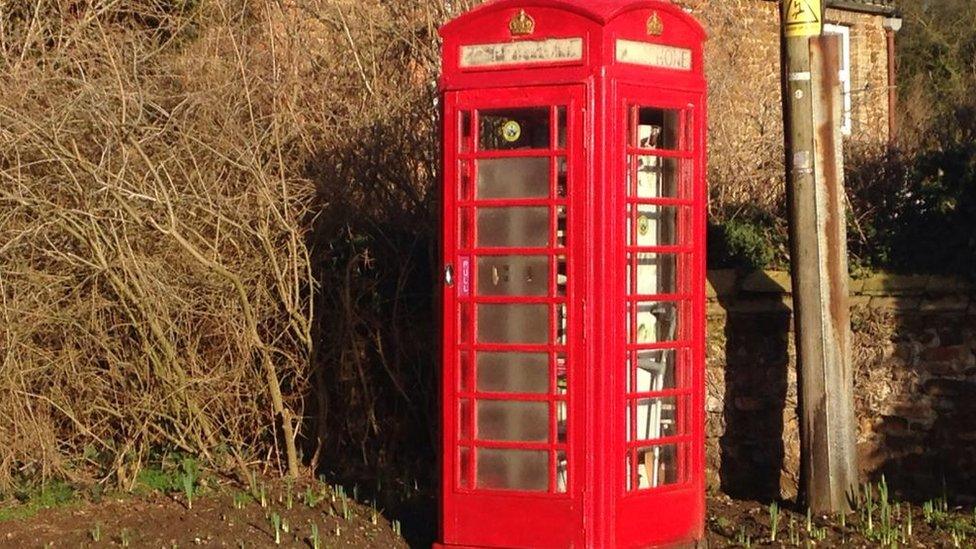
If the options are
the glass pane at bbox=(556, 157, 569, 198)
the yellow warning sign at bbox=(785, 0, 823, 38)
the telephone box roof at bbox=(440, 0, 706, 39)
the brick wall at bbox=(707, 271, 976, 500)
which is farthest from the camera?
the brick wall at bbox=(707, 271, 976, 500)

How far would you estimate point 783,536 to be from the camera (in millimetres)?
7699

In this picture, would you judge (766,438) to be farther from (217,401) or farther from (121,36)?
(121,36)

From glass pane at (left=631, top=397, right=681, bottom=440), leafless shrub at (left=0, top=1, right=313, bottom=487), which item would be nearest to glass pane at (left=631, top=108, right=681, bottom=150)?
glass pane at (left=631, top=397, right=681, bottom=440)

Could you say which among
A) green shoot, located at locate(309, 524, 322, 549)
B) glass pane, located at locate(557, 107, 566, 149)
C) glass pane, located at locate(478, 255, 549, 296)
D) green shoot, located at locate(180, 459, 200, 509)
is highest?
glass pane, located at locate(557, 107, 566, 149)

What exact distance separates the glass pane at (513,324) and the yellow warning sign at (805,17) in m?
2.40

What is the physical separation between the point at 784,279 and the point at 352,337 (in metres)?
2.83

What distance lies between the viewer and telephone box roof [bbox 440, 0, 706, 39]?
263 inches

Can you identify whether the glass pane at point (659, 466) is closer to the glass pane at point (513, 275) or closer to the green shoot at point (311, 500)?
the glass pane at point (513, 275)

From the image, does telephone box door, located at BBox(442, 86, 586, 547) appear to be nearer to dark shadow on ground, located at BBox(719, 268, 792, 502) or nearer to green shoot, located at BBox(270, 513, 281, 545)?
green shoot, located at BBox(270, 513, 281, 545)

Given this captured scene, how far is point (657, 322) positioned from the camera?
721 centimetres

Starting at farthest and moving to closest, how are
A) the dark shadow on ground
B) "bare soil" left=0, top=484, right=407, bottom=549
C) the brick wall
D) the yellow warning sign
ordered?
1. the dark shadow on ground
2. the brick wall
3. the yellow warning sign
4. "bare soil" left=0, top=484, right=407, bottom=549

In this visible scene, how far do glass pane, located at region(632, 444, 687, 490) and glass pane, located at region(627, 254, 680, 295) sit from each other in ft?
2.63

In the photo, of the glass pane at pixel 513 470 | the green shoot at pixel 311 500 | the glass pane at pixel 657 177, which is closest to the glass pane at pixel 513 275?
the glass pane at pixel 657 177

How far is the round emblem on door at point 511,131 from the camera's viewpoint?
705cm
